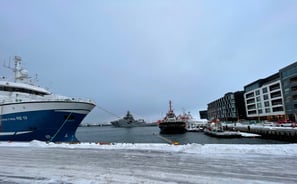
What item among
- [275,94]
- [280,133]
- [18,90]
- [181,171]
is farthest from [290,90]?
[18,90]

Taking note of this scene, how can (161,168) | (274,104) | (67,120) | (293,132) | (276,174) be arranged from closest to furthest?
(276,174)
(161,168)
(67,120)
(293,132)
(274,104)

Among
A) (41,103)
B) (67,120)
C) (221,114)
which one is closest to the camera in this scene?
(41,103)

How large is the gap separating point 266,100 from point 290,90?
1356cm

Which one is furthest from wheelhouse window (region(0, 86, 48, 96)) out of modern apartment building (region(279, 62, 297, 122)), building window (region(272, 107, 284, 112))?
building window (region(272, 107, 284, 112))

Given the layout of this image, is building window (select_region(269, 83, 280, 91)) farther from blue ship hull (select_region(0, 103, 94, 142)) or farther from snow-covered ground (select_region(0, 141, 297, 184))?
blue ship hull (select_region(0, 103, 94, 142))

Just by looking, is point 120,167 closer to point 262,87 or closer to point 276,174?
point 276,174

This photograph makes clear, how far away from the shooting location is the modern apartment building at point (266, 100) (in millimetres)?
60438

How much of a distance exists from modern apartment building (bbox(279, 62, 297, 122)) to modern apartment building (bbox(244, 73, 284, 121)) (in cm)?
285

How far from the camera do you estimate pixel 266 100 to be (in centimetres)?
6656

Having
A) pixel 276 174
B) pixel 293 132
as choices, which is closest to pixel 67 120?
pixel 276 174

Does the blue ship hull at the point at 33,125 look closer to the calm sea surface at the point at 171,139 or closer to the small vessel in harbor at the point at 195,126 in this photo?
the calm sea surface at the point at 171,139

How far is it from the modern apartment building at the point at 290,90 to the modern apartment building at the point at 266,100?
2850 millimetres

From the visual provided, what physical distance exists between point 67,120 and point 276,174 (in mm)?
17018

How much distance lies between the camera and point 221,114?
101 meters
